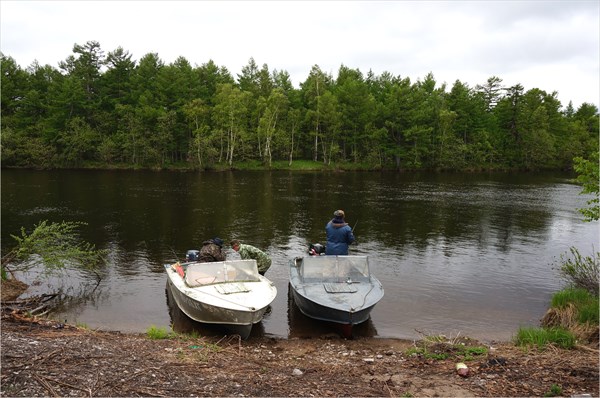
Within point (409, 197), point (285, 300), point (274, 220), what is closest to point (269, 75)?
point (409, 197)

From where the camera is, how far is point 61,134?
71562mm

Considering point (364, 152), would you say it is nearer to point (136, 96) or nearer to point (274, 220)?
point (136, 96)

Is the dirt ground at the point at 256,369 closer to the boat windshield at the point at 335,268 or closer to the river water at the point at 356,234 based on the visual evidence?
the river water at the point at 356,234

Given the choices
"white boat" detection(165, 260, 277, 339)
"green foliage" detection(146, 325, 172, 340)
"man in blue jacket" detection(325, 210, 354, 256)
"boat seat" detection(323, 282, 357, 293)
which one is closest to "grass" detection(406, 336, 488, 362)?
"boat seat" detection(323, 282, 357, 293)

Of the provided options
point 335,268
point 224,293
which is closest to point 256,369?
point 224,293

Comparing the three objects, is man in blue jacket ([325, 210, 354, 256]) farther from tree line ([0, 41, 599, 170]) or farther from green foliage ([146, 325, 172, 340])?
tree line ([0, 41, 599, 170])

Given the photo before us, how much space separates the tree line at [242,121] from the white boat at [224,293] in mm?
59499

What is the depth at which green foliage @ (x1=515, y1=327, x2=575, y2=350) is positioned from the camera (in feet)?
35.0

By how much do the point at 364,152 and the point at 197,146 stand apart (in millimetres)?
31412

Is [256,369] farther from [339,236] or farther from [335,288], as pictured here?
[339,236]

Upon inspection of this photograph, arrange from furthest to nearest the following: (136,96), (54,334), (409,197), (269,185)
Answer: (136,96) → (269,185) → (409,197) → (54,334)

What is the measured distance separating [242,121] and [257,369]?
7035 centimetres

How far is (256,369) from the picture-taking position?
9.30 meters

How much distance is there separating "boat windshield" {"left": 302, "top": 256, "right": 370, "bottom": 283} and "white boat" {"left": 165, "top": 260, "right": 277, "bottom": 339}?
1.51 m
